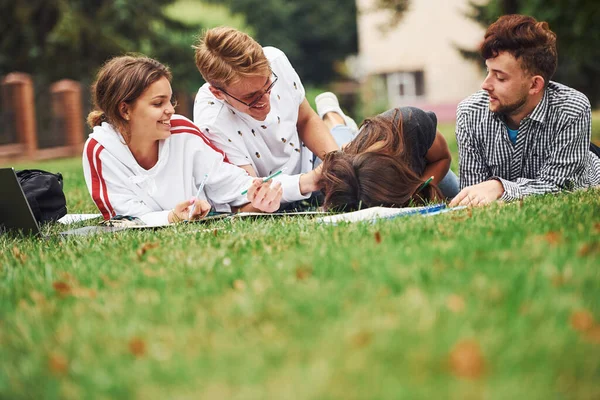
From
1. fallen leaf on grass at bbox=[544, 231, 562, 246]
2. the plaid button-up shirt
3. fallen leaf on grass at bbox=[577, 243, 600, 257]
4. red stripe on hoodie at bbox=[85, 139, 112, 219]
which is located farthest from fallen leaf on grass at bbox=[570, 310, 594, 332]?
red stripe on hoodie at bbox=[85, 139, 112, 219]

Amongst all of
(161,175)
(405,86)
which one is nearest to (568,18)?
(161,175)

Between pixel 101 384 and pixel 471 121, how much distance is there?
361 centimetres

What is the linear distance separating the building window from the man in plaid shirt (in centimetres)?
2739

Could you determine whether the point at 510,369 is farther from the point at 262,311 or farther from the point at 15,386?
the point at 15,386

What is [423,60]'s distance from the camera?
103 feet

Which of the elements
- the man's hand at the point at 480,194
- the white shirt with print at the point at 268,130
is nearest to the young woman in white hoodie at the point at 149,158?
the white shirt with print at the point at 268,130

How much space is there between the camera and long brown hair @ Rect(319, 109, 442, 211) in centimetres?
461

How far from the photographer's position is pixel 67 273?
317cm

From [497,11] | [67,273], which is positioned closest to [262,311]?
[67,273]

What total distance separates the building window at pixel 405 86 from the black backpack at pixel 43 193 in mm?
27685

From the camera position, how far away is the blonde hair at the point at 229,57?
189 inches

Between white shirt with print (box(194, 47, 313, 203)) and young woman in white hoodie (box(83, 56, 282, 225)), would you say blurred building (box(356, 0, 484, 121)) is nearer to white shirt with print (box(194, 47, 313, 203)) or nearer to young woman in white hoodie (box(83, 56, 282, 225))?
white shirt with print (box(194, 47, 313, 203))

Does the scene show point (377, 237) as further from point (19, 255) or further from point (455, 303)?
point (19, 255)

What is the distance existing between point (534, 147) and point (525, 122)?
182mm
